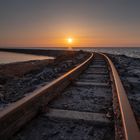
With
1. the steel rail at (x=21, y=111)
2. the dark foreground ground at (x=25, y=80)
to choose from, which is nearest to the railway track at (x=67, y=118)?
the steel rail at (x=21, y=111)

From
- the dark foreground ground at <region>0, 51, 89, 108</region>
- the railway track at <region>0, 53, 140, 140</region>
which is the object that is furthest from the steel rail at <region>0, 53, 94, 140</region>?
the dark foreground ground at <region>0, 51, 89, 108</region>

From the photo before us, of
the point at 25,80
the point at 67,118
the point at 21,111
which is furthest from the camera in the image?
the point at 25,80

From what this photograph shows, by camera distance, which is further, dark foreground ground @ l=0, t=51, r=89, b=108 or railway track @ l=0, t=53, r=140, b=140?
dark foreground ground @ l=0, t=51, r=89, b=108

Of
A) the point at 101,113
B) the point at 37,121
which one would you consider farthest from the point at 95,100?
the point at 37,121

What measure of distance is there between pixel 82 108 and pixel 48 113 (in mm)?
567

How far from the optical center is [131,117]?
184cm

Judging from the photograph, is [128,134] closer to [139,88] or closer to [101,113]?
[101,113]

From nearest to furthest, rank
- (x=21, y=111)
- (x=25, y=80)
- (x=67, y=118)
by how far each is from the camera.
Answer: (x=21, y=111) → (x=67, y=118) → (x=25, y=80)

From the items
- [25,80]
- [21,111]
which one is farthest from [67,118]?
[25,80]

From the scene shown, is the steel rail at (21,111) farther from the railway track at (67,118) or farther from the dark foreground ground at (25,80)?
the dark foreground ground at (25,80)

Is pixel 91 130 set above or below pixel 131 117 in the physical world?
below

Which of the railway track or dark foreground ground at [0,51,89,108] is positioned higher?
the railway track

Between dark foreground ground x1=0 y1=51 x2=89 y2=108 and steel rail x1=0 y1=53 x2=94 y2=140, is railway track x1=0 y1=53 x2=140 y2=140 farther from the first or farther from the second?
dark foreground ground x1=0 y1=51 x2=89 y2=108

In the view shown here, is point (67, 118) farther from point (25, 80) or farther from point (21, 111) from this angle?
point (25, 80)
